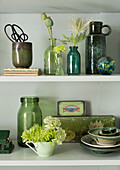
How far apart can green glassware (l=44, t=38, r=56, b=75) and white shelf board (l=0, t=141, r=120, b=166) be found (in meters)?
0.39

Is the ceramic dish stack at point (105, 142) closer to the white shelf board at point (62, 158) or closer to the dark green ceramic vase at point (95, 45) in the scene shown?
the white shelf board at point (62, 158)

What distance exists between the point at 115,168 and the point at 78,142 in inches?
11.2

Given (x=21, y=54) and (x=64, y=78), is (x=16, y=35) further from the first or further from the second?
(x=64, y=78)

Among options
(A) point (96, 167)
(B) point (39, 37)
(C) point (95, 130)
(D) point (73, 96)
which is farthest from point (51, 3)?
(A) point (96, 167)

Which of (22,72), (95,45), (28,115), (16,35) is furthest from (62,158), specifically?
(16,35)

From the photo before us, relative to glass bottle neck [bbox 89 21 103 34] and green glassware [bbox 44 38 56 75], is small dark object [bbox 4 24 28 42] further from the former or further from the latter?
glass bottle neck [bbox 89 21 103 34]

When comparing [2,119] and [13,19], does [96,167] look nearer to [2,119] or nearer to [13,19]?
[2,119]

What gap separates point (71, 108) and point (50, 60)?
11.6 inches

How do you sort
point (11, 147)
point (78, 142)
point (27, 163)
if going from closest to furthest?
point (27, 163) → point (11, 147) → point (78, 142)

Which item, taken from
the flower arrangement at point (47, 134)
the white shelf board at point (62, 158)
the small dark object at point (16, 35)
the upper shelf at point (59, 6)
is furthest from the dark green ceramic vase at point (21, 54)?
the white shelf board at point (62, 158)

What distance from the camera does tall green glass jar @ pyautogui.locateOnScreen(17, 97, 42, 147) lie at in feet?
4.33

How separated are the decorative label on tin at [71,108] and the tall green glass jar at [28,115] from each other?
0.13 metres

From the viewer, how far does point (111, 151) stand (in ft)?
3.89

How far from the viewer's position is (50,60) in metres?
1.30
